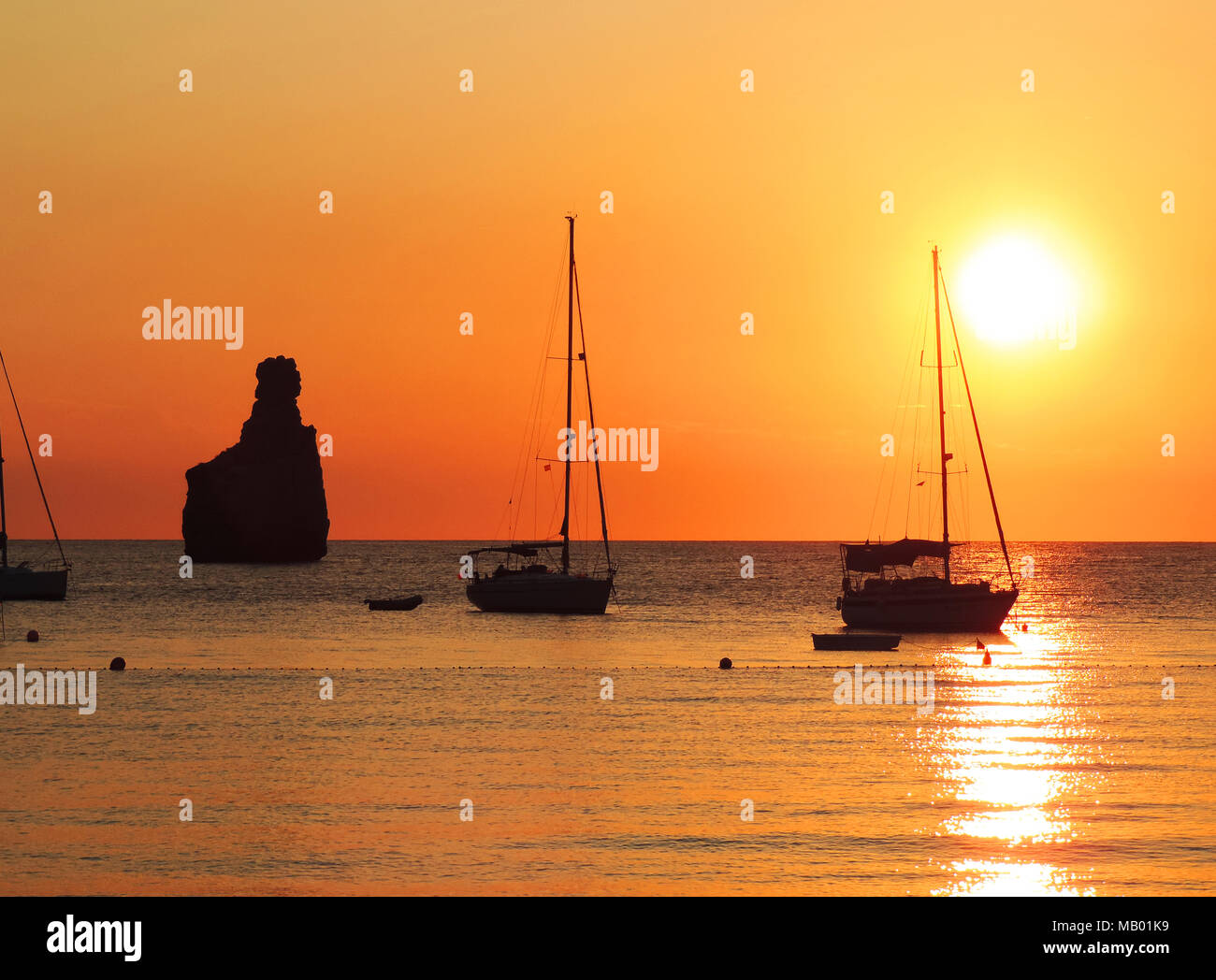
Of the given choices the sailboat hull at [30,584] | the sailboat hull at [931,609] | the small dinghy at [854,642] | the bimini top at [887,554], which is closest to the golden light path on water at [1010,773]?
the small dinghy at [854,642]

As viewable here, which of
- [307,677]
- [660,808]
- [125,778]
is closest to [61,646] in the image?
[307,677]

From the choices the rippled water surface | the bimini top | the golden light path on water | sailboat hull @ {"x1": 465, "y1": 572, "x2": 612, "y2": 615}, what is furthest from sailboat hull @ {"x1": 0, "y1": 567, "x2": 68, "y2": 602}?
the golden light path on water

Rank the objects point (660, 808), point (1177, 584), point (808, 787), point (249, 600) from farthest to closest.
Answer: point (1177, 584)
point (249, 600)
point (808, 787)
point (660, 808)

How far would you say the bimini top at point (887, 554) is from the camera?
7444cm

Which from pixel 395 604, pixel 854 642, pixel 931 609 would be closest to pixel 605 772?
pixel 854 642

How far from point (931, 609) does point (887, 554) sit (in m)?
4.64

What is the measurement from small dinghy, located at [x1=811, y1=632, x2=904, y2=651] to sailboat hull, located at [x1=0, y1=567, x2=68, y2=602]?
219ft

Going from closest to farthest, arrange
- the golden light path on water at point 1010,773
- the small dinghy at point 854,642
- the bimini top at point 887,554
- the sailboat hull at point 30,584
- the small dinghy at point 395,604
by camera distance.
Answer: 1. the golden light path on water at point 1010,773
2. the small dinghy at point 854,642
3. the bimini top at point 887,554
4. the sailboat hull at point 30,584
5. the small dinghy at point 395,604

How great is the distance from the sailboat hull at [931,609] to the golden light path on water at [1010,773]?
48.2ft

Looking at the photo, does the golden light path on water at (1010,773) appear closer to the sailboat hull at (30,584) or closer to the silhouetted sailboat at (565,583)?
the silhouetted sailboat at (565,583)
